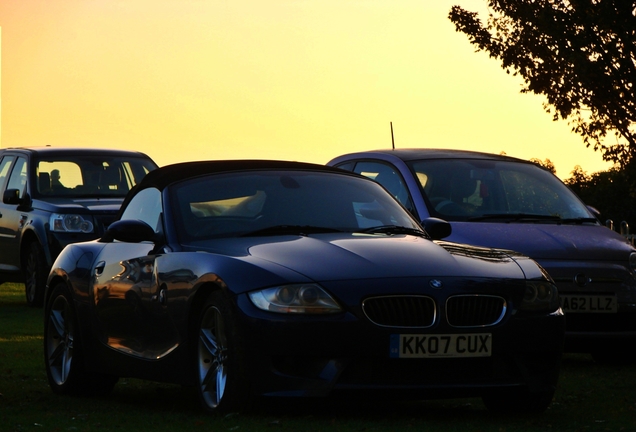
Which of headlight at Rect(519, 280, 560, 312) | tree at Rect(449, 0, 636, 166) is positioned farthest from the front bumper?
tree at Rect(449, 0, 636, 166)

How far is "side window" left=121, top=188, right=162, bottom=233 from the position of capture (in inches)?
347

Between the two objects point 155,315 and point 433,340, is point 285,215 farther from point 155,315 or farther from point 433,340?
point 433,340

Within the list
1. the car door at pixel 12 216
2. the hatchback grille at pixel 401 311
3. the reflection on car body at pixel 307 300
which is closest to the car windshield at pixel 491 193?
the reflection on car body at pixel 307 300

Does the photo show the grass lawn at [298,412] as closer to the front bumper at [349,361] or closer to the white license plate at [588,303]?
the front bumper at [349,361]

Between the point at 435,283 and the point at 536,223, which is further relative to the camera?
the point at 536,223

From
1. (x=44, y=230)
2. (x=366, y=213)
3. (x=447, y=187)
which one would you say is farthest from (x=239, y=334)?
(x=44, y=230)

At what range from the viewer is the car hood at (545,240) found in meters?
11.1

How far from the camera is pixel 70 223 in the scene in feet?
59.2

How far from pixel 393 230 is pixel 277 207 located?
0.74 m

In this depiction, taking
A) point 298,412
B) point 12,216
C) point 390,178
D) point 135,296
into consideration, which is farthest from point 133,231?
point 12,216

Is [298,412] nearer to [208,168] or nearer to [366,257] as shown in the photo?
[366,257]

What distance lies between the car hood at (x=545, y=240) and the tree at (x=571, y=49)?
1666 centimetres

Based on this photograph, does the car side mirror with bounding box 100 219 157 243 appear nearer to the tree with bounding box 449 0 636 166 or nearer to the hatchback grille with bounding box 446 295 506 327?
the hatchback grille with bounding box 446 295 506 327

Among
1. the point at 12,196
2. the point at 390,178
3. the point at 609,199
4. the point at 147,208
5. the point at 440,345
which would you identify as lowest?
the point at 609,199
